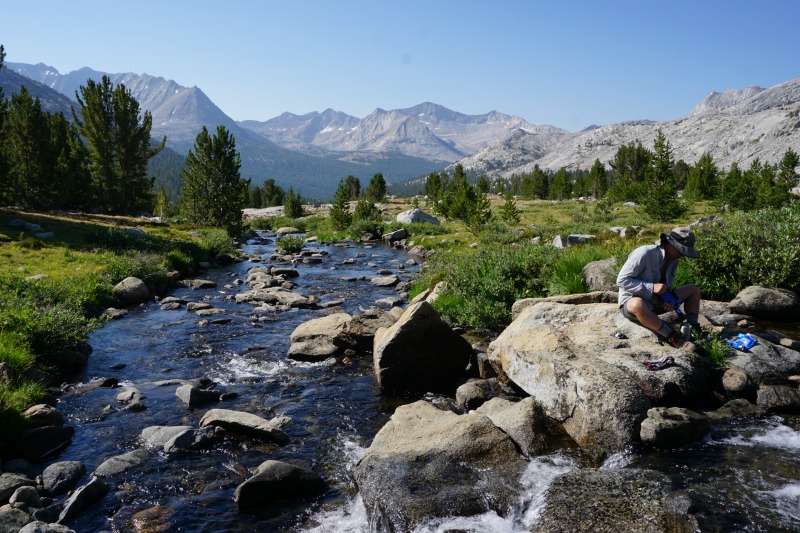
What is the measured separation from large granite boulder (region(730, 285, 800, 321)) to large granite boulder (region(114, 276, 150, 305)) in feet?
75.9

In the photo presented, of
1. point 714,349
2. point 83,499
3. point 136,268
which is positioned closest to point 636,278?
point 714,349

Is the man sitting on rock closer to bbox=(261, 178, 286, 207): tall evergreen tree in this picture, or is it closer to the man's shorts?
the man's shorts

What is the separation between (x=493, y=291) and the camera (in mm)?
16531

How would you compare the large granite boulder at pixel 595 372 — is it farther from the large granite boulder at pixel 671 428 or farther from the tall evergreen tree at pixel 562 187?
the tall evergreen tree at pixel 562 187

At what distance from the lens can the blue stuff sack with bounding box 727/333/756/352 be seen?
33.4 feet

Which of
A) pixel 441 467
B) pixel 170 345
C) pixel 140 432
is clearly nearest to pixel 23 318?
pixel 170 345

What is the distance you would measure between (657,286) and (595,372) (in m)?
2.91

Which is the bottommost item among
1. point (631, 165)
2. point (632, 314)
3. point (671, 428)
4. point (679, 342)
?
point (671, 428)

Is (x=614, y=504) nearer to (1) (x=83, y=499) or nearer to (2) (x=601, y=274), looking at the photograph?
(1) (x=83, y=499)

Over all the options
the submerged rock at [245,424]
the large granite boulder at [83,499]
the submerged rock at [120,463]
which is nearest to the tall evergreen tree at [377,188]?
the submerged rock at [245,424]

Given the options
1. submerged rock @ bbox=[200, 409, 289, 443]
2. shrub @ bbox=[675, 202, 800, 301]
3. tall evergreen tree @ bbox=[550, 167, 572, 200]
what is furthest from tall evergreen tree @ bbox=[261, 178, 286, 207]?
submerged rock @ bbox=[200, 409, 289, 443]

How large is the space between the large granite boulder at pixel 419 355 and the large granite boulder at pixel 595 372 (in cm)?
130

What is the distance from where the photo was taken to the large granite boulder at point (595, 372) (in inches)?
327

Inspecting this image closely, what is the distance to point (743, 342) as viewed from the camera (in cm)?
1026
